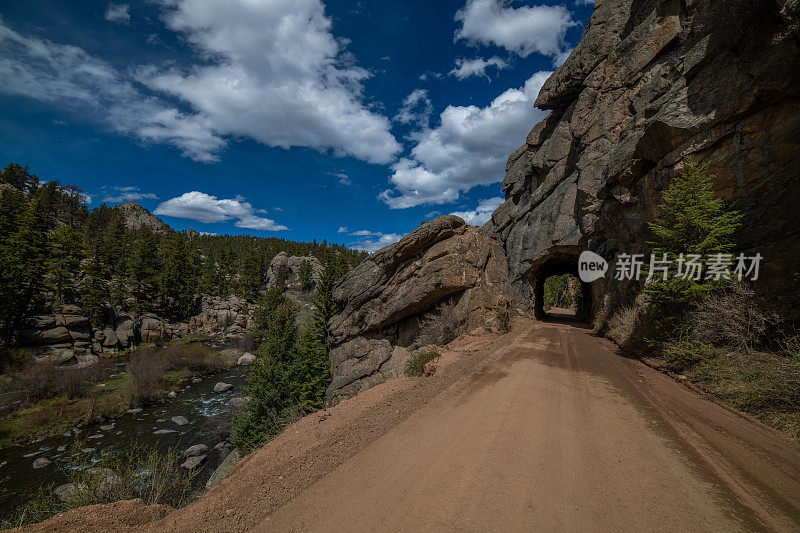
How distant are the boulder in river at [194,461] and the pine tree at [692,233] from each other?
817 inches

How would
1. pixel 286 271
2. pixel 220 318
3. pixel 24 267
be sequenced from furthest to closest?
pixel 286 271
pixel 220 318
pixel 24 267

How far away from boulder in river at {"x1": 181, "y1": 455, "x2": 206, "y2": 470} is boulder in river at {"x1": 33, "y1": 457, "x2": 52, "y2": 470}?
628 cm

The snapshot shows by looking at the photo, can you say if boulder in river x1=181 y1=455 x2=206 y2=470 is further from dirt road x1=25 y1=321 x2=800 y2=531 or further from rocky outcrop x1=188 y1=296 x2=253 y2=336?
rocky outcrop x1=188 y1=296 x2=253 y2=336

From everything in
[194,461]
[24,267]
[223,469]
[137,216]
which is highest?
Answer: [137,216]

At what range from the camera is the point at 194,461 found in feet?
45.1

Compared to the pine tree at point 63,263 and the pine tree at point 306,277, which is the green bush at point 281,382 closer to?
the pine tree at point 63,263

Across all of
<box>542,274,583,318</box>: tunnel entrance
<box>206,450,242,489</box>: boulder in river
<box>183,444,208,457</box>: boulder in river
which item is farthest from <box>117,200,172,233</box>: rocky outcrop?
<box>542,274,583,318</box>: tunnel entrance

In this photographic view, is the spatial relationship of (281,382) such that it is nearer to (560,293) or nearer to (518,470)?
(518,470)

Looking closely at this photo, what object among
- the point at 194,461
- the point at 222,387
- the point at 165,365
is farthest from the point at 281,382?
the point at 165,365

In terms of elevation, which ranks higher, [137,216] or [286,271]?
[137,216]

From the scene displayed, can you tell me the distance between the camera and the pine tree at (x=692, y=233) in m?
8.34

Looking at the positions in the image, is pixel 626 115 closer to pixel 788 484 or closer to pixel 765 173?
pixel 765 173

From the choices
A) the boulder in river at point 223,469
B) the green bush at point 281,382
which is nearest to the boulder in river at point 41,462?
the green bush at point 281,382

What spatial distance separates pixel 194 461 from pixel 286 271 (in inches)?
2673
